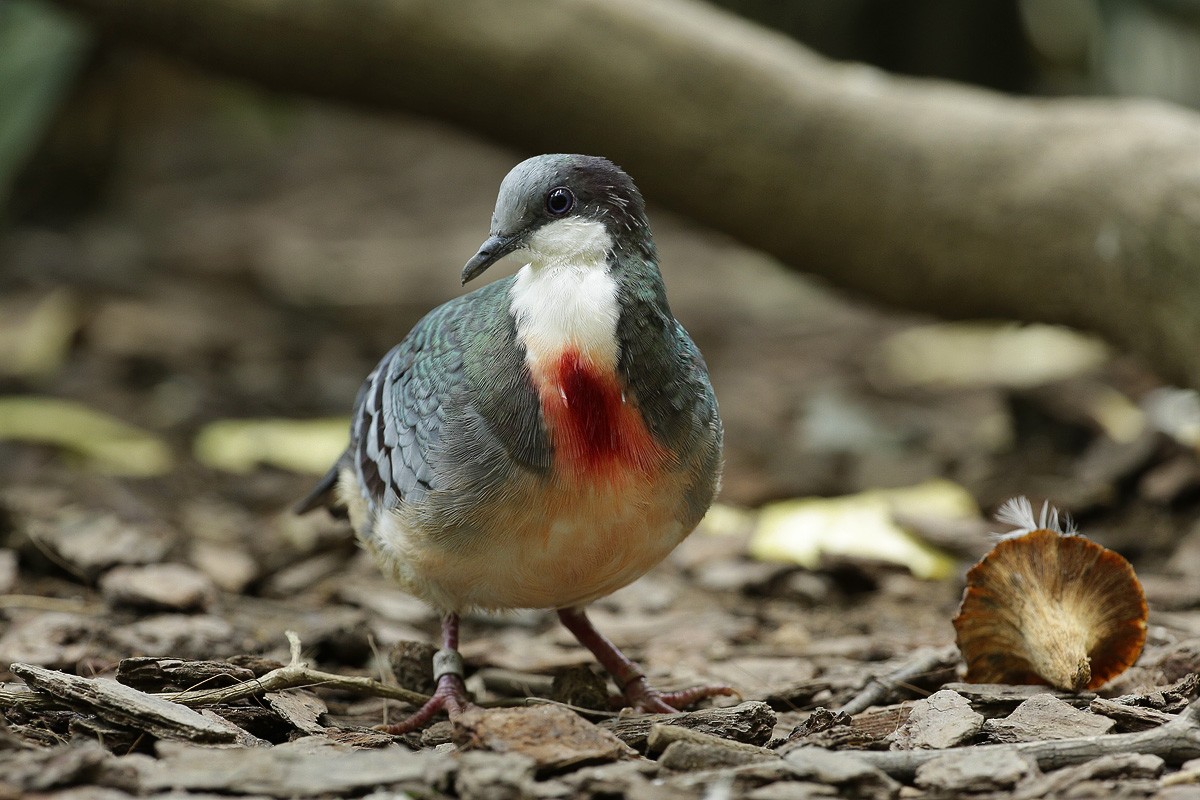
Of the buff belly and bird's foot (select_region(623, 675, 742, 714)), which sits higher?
the buff belly

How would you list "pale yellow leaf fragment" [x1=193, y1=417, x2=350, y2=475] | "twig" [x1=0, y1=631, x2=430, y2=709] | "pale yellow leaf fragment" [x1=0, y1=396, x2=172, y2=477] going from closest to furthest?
"twig" [x1=0, y1=631, x2=430, y2=709], "pale yellow leaf fragment" [x1=0, y1=396, x2=172, y2=477], "pale yellow leaf fragment" [x1=193, y1=417, x2=350, y2=475]

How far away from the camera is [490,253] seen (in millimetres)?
2824

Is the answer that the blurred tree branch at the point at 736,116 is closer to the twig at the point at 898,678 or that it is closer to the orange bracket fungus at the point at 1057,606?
the twig at the point at 898,678

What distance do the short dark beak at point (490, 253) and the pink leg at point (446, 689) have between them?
0.94 metres

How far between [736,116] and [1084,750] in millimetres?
3563

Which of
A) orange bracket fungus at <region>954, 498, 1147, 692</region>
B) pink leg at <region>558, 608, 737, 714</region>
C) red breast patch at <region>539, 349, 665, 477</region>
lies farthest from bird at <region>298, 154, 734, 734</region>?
orange bracket fungus at <region>954, 498, 1147, 692</region>

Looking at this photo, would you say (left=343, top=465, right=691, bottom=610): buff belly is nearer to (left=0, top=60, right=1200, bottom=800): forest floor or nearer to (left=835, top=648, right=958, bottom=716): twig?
(left=0, top=60, right=1200, bottom=800): forest floor

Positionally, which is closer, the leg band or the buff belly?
the buff belly

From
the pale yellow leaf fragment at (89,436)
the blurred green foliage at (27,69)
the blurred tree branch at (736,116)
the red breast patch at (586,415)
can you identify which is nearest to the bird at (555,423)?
the red breast patch at (586,415)

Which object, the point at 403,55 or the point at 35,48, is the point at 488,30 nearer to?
the point at 403,55

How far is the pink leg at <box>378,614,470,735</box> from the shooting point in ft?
9.71

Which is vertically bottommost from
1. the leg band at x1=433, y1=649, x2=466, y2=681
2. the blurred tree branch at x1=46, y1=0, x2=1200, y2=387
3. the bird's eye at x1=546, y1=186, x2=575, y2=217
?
the leg band at x1=433, y1=649, x2=466, y2=681

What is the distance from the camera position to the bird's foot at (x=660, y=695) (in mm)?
3217

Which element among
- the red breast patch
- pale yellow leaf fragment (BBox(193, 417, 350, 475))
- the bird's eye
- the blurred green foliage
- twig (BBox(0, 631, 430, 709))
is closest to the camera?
twig (BBox(0, 631, 430, 709))
